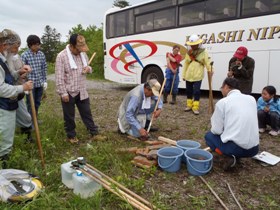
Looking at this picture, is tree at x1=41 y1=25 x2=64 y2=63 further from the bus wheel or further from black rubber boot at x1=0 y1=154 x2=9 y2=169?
black rubber boot at x1=0 y1=154 x2=9 y2=169

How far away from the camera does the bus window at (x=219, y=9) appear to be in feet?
22.3

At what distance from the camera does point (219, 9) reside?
23.1ft

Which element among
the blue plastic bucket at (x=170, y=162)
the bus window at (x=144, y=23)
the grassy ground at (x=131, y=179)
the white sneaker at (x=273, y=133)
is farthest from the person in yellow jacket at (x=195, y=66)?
the bus window at (x=144, y=23)

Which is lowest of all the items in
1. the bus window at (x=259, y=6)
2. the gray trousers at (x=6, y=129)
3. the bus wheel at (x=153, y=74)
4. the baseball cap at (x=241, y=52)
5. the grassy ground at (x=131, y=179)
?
the grassy ground at (x=131, y=179)

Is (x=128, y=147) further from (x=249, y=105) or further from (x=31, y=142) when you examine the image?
(x=249, y=105)

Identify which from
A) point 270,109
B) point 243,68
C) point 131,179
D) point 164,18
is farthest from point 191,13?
point 131,179

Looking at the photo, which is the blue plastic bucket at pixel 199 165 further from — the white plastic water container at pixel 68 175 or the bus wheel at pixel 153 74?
the bus wheel at pixel 153 74

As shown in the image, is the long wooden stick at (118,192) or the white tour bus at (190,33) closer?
the long wooden stick at (118,192)

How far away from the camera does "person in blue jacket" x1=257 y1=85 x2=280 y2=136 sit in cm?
440

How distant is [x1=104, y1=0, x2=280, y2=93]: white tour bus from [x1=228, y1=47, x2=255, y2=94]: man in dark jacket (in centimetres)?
188

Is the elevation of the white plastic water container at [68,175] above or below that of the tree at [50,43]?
below

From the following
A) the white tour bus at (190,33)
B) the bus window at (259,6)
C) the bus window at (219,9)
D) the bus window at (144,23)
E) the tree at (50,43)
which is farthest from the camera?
the tree at (50,43)

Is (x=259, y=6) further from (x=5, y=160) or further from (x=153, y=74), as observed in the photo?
(x=5, y=160)

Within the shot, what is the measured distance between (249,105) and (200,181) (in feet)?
3.51
